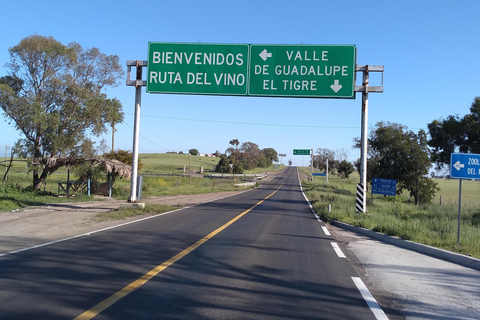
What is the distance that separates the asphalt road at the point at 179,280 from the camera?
5.10 meters

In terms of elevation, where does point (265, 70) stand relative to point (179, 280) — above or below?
above

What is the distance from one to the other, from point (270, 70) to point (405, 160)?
20.8 metres

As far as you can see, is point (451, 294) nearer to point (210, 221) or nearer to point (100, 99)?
point (210, 221)

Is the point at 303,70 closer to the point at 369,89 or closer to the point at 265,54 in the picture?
the point at 265,54

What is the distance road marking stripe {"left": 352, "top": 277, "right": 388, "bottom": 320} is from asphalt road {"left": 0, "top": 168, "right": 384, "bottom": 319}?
0.04 metres

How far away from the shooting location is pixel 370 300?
19.2ft

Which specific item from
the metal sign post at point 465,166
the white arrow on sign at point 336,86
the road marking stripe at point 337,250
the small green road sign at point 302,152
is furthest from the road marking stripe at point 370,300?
the small green road sign at point 302,152

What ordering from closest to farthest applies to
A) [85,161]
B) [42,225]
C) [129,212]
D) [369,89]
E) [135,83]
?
[42,225] < [369,89] < [129,212] < [135,83] < [85,161]

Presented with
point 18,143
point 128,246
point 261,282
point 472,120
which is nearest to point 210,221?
point 128,246

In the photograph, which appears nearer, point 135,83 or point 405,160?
point 135,83

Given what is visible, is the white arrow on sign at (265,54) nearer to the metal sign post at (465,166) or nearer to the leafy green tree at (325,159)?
the metal sign post at (465,166)

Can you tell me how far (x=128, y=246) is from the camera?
9336mm

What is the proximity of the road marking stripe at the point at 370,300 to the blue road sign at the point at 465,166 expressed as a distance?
5.66 meters

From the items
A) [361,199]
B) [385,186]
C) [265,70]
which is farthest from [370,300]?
[385,186]
